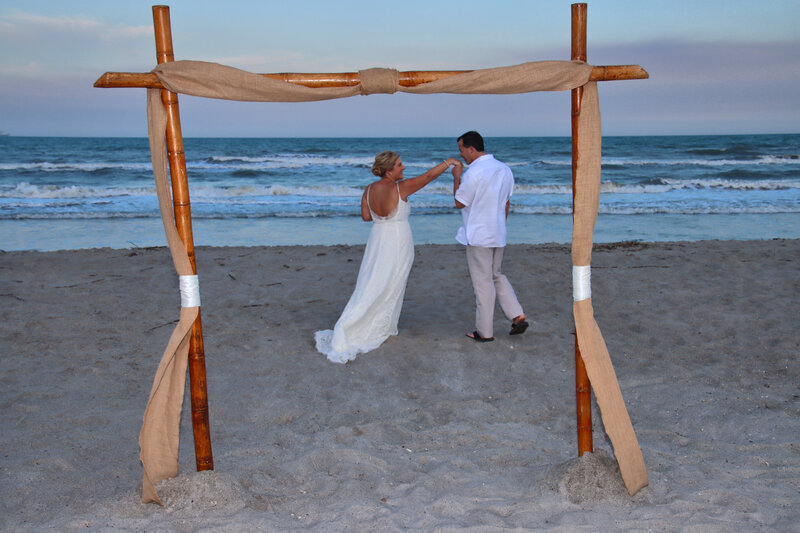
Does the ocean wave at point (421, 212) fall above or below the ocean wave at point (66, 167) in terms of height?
below

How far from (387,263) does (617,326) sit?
220cm

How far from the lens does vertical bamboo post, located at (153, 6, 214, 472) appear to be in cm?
288

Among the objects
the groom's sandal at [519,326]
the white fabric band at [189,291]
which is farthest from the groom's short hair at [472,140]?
the white fabric band at [189,291]

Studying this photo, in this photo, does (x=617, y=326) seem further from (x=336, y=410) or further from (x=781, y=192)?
(x=781, y=192)

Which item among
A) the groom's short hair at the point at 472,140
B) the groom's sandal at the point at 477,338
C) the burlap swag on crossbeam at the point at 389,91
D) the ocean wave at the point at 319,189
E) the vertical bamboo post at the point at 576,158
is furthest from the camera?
the ocean wave at the point at 319,189

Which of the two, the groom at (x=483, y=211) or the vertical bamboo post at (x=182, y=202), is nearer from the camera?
the vertical bamboo post at (x=182, y=202)

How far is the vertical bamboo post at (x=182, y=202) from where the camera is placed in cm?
288

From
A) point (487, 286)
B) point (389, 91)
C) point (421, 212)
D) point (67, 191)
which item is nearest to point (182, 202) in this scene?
point (389, 91)

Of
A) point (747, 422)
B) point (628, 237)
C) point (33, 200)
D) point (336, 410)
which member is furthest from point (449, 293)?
point (33, 200)

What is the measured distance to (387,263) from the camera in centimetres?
527

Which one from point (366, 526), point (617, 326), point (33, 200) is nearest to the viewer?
point (366, 526)

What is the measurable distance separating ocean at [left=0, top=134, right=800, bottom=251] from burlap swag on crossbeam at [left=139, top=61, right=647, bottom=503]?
7.62 m

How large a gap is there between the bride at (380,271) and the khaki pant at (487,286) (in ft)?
1.83

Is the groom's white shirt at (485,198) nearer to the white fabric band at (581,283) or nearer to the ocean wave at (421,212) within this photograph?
the white fabric band at (581,283)
